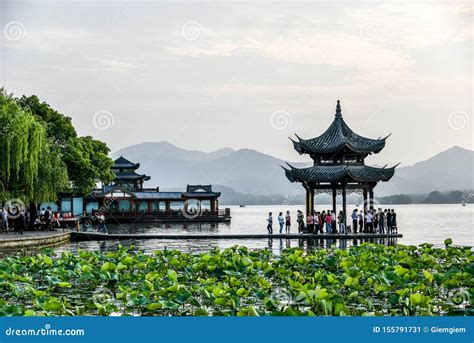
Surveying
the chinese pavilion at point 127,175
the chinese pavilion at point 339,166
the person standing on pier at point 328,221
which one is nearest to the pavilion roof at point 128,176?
the chinese pavilion at point 127,175

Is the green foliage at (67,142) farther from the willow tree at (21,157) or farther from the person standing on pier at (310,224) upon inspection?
the person standing on pier at (310,224)

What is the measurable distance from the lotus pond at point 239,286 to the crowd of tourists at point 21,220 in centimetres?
1172

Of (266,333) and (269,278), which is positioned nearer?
(266,333)

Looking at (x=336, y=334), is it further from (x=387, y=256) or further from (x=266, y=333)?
(x=387, y=256)

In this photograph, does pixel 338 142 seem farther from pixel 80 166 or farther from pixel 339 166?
pixel 80 166

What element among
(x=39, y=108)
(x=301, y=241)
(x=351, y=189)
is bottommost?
(x=301, y=241)

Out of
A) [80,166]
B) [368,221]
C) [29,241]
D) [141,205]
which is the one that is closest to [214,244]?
[29,241]

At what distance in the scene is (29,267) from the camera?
1412 cm

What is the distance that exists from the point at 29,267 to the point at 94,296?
3457mm

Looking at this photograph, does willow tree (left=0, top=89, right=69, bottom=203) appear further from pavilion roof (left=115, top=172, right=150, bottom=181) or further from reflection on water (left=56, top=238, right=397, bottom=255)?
pavilion roof (left=115, top=172, right=150, bottom=181)

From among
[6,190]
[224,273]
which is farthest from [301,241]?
[224,273]

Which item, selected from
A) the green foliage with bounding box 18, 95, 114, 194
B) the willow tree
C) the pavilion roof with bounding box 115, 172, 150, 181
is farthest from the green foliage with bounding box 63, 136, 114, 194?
the pavilion roof with bounding box 115, 172, 150, 181

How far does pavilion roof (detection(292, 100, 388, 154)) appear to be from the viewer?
31.2 metres

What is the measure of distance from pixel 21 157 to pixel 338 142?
42.6 feet
